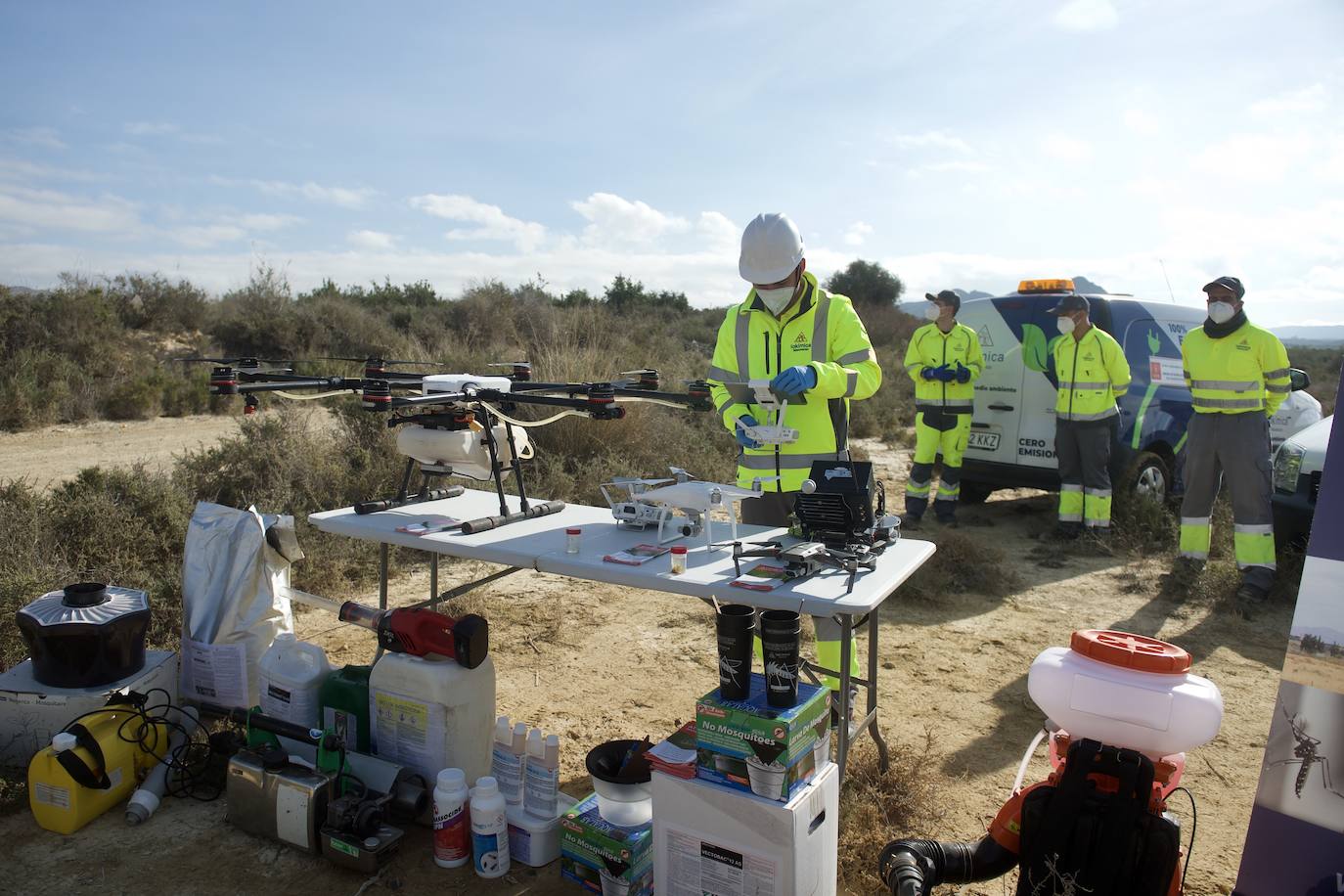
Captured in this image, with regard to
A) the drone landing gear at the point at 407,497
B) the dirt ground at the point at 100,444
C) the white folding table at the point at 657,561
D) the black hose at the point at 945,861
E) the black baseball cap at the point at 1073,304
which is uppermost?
the black baseball cap at the point at 1073,304

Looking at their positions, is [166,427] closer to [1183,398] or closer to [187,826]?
[187,826]

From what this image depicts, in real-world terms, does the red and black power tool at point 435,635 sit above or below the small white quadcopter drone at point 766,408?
below

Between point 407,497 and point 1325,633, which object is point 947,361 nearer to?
point 407,497

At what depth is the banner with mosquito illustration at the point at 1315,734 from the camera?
206 cm

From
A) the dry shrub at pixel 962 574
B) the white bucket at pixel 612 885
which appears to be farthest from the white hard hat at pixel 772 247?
the dry shrub at pixel 962 574

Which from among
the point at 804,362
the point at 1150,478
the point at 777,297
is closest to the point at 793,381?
the point at 804,362

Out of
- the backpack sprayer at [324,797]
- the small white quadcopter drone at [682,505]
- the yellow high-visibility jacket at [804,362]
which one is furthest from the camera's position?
the yellow high-visibility jacket at [804,362]

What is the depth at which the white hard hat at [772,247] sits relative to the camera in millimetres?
3545

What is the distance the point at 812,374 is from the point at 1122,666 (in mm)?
1576

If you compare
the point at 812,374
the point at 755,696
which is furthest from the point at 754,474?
the point at 755,696

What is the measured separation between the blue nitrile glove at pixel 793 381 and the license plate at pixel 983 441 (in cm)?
492

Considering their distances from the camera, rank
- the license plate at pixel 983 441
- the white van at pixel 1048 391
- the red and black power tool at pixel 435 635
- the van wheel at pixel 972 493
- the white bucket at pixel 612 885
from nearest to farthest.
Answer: the white bucket at pixel 612 885 < the red and black power tool at pixel 435 635 < the white van at pixel 1048 391 < the license plate at pixel 983 441 < the van wheel at pixel 972 493

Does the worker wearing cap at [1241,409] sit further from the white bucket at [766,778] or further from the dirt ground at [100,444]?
the dirt ground at [100,444]

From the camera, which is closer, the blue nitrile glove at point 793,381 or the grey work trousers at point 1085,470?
the blue nitrile glove at point 793,381
